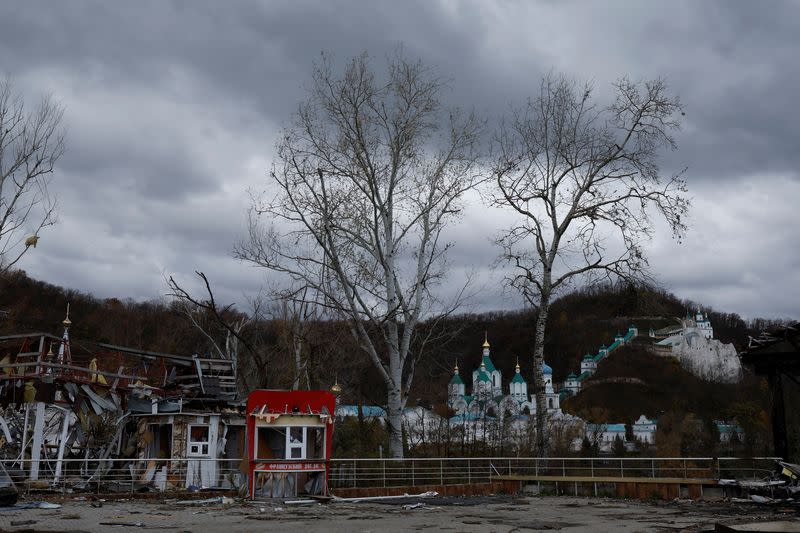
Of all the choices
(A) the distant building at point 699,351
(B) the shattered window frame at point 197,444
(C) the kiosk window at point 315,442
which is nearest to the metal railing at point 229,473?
(B) the shattered window frame at point 197,444

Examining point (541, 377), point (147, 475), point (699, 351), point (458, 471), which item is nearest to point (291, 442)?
point (147, 475)

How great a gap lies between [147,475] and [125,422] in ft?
9.16

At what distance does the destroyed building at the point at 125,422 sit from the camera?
2319 cm

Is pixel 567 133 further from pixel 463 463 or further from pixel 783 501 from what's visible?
pixel 783 501

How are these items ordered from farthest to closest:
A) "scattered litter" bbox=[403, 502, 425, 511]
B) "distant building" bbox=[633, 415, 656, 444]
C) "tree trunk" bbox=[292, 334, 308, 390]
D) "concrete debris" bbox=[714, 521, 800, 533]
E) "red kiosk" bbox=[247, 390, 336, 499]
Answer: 1. "distant building" bbox=[633, 415, 656, 444]
2. "tree trunk" bbox=[292, 334, 308, 390]
3. "red kiosk" bbox=[247, 390, 336, 499]
4. "scattered litter" bbox=[403, 502, 425, 511]
5. "concrete debris" bbox=[714, 521, 800, 533]

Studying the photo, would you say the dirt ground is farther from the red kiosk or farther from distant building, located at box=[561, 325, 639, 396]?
distant building, located at box=[561, 325, 639, 396]

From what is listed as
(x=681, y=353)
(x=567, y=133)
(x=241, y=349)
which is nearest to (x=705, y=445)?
(x=241, y=349)

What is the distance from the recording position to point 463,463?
29203 millimetres

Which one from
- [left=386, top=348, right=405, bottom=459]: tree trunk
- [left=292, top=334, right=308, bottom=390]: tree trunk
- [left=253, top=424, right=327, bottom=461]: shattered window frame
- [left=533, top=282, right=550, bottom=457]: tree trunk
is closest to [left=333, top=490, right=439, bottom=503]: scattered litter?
[left=253, top=424, right=327, bottom=461]: shattered window frame

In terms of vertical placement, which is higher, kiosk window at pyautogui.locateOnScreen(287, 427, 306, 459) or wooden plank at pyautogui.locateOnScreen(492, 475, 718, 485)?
kiosk window at pyautogui.locateOnScreen(287, 427, 306, 459)

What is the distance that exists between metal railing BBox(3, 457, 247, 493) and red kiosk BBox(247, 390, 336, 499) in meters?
1.26

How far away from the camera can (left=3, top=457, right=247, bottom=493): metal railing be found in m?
22.1

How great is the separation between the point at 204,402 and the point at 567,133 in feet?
53.2

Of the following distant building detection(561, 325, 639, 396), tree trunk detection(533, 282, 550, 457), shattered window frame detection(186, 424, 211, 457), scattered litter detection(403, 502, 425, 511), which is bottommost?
scattered litter detection(403, 502, 425, 511)
